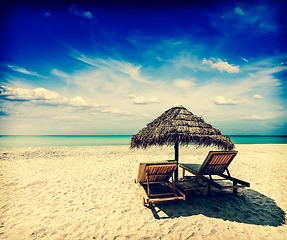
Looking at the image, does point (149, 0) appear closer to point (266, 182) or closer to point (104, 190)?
point (104, 190)

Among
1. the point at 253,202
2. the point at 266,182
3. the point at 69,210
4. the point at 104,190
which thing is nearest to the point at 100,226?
the point at 69,210

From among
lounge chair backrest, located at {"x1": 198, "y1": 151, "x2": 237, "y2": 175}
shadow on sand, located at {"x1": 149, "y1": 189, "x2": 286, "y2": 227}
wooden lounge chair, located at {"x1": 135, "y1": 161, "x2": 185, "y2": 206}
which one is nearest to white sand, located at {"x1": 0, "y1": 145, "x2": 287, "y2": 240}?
shadow on sand, located at {"x1": 149, "y1": 189, "x2": 286, "y2": 227}

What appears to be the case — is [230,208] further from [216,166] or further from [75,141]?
[75,141]

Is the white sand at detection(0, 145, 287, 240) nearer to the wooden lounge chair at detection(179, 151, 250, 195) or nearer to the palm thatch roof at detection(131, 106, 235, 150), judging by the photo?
the wooden lounge chair at detection(179, 151, 250, 195)

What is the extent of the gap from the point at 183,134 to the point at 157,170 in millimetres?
1202

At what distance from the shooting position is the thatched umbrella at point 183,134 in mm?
4125

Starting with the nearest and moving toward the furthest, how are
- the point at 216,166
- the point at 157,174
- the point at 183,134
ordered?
the point at 183,134
the point at 157,174
the point at 216,166

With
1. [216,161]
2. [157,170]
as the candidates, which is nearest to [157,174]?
[157,170]

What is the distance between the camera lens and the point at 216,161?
4363mm

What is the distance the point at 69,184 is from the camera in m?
5.43

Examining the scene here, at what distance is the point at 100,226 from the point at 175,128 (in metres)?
2.89

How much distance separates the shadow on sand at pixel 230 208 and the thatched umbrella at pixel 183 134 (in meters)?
1.45

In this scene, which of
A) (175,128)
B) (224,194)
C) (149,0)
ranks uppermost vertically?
(149,0)

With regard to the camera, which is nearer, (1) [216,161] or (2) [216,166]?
(1) [216,161]
